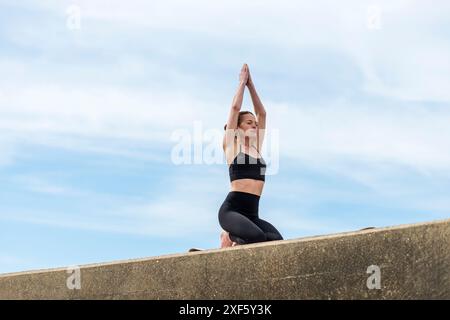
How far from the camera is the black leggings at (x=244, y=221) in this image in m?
8.54

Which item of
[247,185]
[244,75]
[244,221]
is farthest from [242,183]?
[244,75]

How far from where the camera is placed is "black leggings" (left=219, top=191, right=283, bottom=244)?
8.54 meters

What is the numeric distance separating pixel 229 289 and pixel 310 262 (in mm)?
895

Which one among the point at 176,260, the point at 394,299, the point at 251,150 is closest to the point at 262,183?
the point at 251,150

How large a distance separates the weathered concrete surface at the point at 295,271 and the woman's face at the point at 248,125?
64.8 inches

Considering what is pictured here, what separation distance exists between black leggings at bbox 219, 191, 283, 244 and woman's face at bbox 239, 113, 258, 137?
0.68m

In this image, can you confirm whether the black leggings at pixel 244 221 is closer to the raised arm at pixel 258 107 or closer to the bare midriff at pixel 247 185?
the bare midriff at pixel 247 185

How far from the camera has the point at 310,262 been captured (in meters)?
7.12
